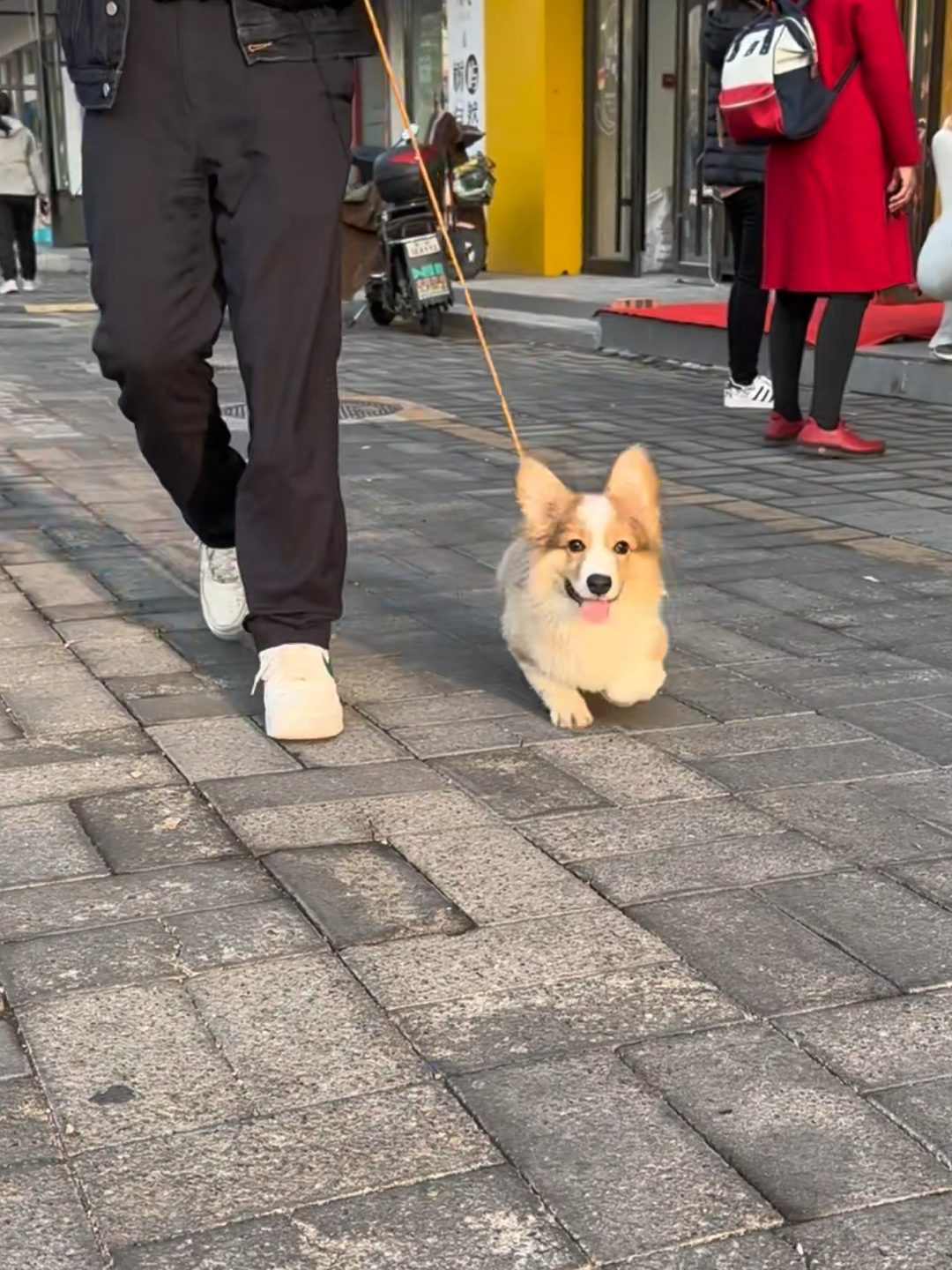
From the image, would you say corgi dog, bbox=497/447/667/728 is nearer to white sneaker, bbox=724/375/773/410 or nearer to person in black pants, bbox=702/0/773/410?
person in black pants, bbox=702/0/773/410

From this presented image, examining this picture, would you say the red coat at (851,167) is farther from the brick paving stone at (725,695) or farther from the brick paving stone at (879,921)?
the brick paving stone at (879,921)

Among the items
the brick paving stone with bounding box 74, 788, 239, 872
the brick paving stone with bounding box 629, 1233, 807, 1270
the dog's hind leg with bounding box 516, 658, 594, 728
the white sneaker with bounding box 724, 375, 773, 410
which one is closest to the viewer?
the brick paving stone with bounding box 629, 1233, 807, 1270

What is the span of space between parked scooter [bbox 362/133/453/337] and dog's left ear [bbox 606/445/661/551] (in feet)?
30.1

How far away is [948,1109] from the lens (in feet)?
6.36

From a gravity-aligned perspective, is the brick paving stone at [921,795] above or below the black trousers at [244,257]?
below

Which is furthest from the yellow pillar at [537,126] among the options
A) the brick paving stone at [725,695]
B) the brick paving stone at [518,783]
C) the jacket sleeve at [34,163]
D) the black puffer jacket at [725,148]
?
the brick paving stone at [518,783]

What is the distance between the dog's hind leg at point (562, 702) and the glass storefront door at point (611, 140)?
42.2 ft

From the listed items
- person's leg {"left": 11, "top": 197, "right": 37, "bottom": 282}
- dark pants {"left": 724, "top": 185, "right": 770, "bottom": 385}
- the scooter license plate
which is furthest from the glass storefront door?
dark pants {"left": 724, "top": 185, "right": 770, "bottom": 385}

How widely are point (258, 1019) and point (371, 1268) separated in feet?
1.83

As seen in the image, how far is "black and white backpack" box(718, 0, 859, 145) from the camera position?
6.31 metres

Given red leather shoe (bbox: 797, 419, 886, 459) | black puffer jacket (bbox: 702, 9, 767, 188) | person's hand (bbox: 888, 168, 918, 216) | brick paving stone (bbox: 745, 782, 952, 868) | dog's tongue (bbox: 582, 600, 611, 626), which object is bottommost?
brick paving stone (bbox: 745, 782, 952, 868)

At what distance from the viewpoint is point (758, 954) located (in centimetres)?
235

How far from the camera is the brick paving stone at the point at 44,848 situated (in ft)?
8.73

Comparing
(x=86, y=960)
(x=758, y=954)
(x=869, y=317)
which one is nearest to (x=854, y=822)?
(x=758, y=954)
